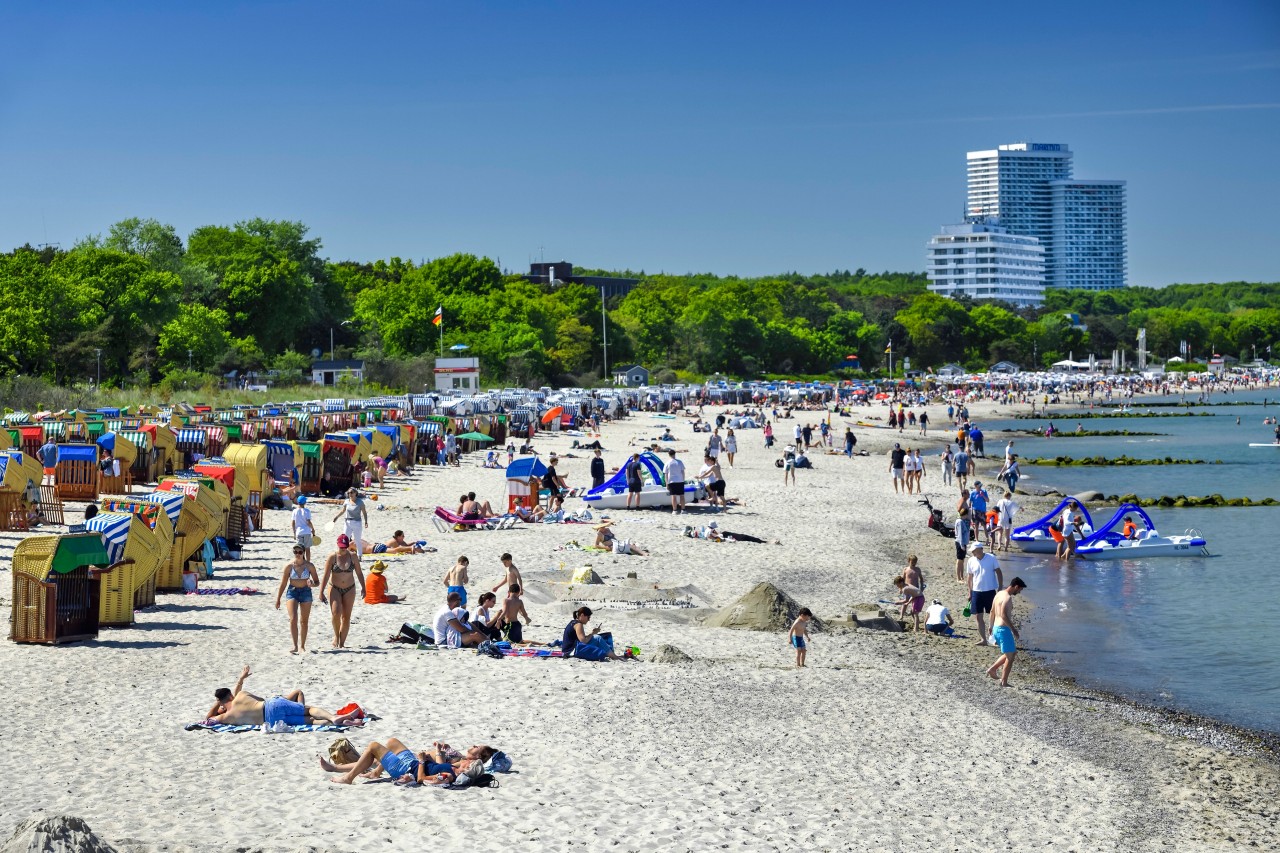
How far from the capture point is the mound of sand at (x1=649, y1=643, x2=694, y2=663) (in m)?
13.2

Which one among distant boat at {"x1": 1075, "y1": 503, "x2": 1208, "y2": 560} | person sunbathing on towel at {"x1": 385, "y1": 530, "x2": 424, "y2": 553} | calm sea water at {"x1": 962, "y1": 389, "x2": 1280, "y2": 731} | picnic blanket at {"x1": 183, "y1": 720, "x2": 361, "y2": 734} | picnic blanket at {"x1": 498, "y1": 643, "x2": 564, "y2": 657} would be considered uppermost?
person sunbathing on towel at {"x1": 385, "y1": 530, "x2": 424, "y2": 553}

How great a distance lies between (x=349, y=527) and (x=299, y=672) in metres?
6.31

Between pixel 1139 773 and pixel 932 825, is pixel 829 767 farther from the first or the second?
pixel 1139 773

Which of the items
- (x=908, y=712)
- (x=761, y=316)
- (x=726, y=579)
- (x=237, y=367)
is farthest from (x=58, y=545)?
(x=761, y=316)

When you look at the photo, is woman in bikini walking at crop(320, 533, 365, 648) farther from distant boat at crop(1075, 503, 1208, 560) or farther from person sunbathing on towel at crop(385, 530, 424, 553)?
distant boat at crop(1075, 503, 1208, 560)

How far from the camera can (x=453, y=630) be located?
43.5 feet

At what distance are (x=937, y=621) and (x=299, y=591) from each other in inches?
304

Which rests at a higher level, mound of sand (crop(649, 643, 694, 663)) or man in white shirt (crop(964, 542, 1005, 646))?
man in white shirt (crop(964, 542, 1005, 646))

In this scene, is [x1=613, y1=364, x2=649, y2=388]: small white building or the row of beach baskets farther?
[x1=613, y1=364, x2=649, y2=388]: small white building

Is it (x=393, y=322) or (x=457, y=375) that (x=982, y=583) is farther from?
(x=393, y=322)

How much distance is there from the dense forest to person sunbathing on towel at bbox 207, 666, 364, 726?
4873cm

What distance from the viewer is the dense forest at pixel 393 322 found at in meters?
62.5

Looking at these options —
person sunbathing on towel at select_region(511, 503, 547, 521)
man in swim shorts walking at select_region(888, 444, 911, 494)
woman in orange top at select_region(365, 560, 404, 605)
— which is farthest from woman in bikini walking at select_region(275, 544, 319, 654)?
man in swim shorts walking at select_region(888, 444, 911, 494)

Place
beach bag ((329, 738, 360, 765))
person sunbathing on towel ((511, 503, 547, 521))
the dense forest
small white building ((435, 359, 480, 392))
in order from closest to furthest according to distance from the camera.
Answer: beach bag ((329, 738, 360, 765)) → person sunbathing on towel ((511, 503, 547, 521)) → the dense forest → small white building ((435, 359, 480, 392))
